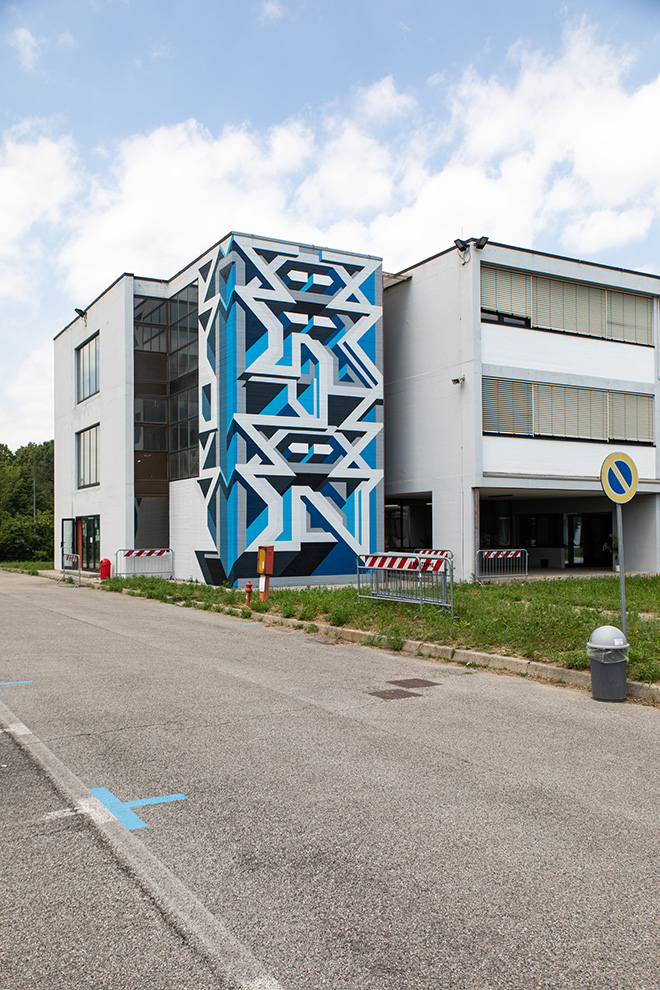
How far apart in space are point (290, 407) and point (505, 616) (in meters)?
15.0

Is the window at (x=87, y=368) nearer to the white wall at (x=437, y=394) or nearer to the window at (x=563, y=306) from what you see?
the white wall at (x=437, y=394)

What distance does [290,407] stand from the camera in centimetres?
2747

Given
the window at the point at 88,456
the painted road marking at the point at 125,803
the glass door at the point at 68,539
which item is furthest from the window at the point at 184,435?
the painted road marking at the point at 125,803

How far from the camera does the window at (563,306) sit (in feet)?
93.8

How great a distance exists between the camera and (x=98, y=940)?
3.60 m

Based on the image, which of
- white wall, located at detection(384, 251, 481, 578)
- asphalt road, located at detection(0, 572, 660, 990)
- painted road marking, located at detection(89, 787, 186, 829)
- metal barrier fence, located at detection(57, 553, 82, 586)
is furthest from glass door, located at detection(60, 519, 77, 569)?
painted road marking, located at detection(89, 787, 186, 829)

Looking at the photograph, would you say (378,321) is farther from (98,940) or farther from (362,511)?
(98,940)

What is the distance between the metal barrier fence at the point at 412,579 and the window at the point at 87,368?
78.8 ft

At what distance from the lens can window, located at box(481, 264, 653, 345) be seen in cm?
2859

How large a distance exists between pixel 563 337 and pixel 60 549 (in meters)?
27.9

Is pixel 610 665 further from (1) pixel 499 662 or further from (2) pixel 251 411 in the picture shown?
(2) pixel 251 411

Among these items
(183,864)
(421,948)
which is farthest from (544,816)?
(183,864)

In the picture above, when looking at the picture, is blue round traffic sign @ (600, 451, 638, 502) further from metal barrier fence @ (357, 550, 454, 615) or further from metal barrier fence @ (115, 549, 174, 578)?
metal barrier fence @ (115, 549, 174, 578)

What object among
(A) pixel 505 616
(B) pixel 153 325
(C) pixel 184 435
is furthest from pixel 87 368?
(A) pixel 505 616
